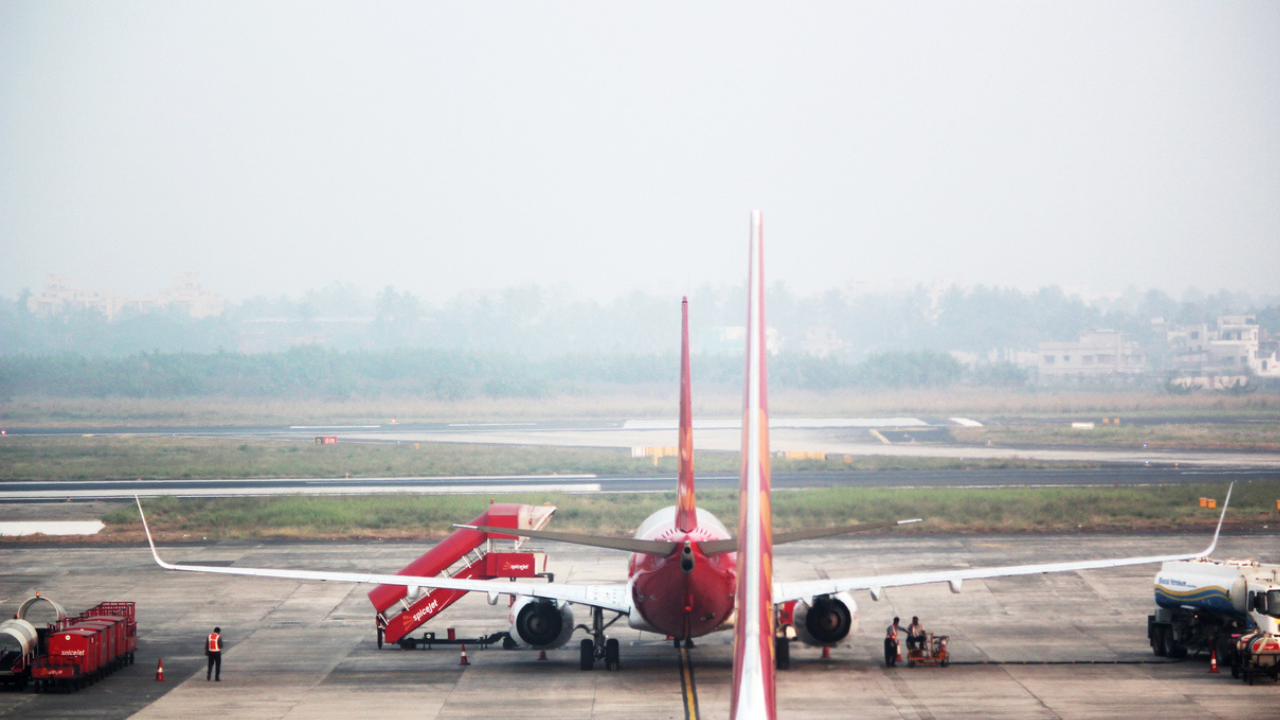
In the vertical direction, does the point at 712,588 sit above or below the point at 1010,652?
above

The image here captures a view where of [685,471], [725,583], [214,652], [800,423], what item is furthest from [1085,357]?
[214,652]

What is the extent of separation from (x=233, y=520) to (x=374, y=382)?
10121cm

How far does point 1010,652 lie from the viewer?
2948 cm

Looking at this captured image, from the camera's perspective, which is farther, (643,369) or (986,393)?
(643,369)

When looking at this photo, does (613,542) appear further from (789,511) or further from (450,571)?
(789,511)

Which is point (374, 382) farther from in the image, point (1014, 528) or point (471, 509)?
point (1014, 528)

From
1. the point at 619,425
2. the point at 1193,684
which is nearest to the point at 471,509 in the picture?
the point at 1193,684

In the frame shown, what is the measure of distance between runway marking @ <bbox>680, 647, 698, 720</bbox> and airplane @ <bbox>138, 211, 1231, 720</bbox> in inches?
49.4

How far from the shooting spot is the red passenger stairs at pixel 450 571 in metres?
30.8

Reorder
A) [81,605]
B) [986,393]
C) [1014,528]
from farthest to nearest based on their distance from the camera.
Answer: [986,393], [1014,528], [81,605]

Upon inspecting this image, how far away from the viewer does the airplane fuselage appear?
22.5m

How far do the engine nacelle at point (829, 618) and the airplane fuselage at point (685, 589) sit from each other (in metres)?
A: 4.54

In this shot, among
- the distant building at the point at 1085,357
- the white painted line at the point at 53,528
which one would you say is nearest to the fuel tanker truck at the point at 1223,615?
the white painted line at the point at 53,528

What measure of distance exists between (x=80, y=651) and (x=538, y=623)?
1173 centimetres
